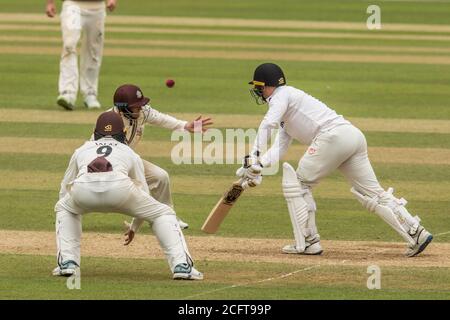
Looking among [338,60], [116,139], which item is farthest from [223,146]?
[338,60]

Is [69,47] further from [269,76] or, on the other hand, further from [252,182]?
[252,182]

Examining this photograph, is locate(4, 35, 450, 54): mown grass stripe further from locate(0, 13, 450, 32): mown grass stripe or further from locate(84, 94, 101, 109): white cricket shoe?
locate(84, 94, 101, 109): white cricket shoe

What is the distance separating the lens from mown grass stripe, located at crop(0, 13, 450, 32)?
3941 cm

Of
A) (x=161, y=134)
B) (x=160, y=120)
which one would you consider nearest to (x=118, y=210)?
(x=160, y=120)

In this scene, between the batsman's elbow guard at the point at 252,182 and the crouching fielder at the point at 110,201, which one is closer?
the crouching fielder at the point at 110,201

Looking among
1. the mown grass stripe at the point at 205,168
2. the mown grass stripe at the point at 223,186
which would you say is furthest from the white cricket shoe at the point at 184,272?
the mown grass stripe at the point at 205,168

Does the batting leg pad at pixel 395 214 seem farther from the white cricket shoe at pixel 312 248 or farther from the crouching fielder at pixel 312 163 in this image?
the white cricket shoe at pixel 312 248

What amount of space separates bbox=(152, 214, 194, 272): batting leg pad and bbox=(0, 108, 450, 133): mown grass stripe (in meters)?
9.48

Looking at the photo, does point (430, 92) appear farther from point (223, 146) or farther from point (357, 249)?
point (357, 249)

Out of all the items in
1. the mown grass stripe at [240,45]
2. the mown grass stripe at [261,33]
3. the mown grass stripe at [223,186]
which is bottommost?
the mown grass stripe at [261,33]

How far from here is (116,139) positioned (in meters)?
10.7

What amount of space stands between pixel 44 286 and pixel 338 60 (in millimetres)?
20160

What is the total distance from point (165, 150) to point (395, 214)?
6670mm

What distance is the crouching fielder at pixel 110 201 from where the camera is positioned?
1028 cm
